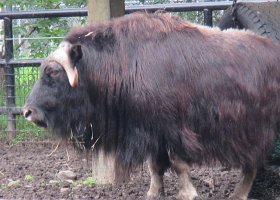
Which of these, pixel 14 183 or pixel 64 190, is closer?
pixel 64 190

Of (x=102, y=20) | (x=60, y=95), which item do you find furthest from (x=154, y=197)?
(x=102, y=20)

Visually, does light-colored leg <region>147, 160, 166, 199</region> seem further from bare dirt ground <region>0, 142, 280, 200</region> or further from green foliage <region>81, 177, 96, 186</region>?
green foliage <region>81, 177, 96, 186</region>

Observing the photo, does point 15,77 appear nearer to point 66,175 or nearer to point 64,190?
point 66,175

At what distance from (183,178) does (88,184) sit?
1.22 meters

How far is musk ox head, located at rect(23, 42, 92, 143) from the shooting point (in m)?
5.45

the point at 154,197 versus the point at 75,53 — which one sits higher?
the point at 75,53

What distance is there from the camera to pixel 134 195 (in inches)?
244

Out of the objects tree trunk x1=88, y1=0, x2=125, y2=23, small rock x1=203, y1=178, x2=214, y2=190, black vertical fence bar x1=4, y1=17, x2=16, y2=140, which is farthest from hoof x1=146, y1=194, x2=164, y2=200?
black vertical fence bar x1=4, y1=17, x2=16, y2=140

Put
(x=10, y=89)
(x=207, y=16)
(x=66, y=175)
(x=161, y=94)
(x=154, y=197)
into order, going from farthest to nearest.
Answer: (x=10, y=89), (x=207, y=16), (x=66, y=175), (x=154, y=197), (x=161, y=94)

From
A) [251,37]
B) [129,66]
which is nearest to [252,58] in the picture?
[251,37]

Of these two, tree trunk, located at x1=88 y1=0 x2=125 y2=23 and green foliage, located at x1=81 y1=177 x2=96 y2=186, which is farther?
green foliage, located at x1=81 y1=177 x2=96 y2=186

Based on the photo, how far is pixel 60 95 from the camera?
18.0ft

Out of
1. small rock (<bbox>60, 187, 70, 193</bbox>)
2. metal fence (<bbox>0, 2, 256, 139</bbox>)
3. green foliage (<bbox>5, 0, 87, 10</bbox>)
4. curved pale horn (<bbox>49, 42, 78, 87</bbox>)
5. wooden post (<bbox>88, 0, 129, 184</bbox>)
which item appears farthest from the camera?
green foliage (<bbox>5, 0, 87, 10</bbox>)

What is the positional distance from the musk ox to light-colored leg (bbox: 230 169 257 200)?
0.20 m
